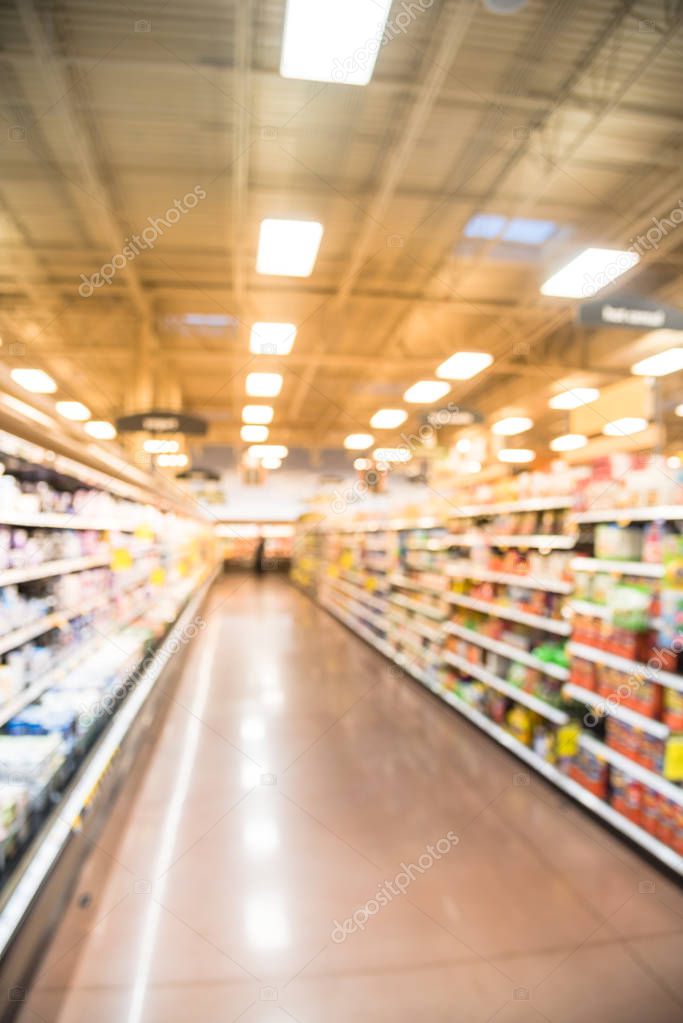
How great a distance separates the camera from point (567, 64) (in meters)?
4.95

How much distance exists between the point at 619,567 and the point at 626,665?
573 millimetres

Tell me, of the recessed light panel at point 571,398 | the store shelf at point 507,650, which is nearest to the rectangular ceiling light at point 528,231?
the recessed light panel at point 571,398

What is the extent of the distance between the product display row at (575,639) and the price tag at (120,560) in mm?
3207

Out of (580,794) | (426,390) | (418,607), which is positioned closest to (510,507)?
(580,794)

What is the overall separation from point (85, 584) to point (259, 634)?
7424mm

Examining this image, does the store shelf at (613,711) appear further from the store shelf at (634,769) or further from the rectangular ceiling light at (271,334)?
the rectangular ceiling light at (271,334)

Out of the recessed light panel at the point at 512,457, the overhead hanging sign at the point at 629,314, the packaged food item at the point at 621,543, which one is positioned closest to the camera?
→ the packaged food item at the point at 621,543

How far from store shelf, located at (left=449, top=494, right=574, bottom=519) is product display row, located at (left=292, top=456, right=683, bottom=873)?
2cm

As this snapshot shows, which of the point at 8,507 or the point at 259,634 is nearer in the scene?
the point at 8,507

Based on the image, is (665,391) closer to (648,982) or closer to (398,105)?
(398,105)

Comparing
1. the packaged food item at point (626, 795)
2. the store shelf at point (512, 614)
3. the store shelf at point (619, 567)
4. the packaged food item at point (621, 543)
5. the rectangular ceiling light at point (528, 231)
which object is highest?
the rectangular ceiling light at point (528, 231)

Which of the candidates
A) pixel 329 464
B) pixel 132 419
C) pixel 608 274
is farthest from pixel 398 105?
pixel 329 464

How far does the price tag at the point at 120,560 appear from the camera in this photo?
5.57 meters

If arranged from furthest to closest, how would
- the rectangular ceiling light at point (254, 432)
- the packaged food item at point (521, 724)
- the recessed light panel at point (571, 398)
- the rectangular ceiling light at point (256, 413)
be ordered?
1. the rectangular ceiling light at point (254, 432)
2. the rectangular ceiling light at point (256, 413)
3. the recessed light panel at point (571, 398)
4. the packaged food item at point (521, 724)
